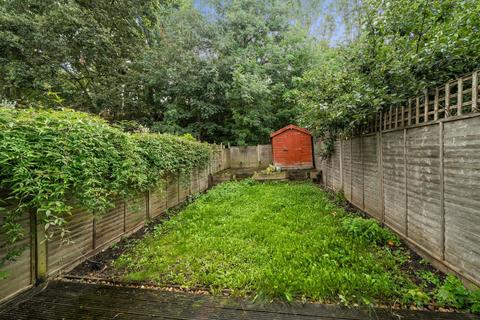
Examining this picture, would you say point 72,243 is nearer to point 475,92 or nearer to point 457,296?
point 457,296

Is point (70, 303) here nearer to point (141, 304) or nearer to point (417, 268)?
point (141, 304)

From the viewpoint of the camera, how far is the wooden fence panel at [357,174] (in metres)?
4.79

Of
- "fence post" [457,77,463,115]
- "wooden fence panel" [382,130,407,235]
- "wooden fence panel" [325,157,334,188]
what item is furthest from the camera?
"wooden fence panel" [325,157,334,188]

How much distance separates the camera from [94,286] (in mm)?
2504

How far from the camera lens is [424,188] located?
8.95 feet

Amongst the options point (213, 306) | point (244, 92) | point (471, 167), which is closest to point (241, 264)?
point (213, 306)

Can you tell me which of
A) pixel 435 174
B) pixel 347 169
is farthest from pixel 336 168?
pixel 435 174

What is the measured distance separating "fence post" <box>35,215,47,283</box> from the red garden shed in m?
9.78

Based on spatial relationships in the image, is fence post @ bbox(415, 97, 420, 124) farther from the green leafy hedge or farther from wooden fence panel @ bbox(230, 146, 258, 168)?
wooden fence panel @ bbox(230, 146, 258, 168)

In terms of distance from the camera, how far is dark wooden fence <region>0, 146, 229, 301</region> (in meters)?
→ 2.22

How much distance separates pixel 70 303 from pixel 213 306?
1.48m

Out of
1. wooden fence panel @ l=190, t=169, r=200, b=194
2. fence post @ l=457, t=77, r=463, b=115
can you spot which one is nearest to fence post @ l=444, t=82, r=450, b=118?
fence post @ l=457, t=77, r=463, b=115

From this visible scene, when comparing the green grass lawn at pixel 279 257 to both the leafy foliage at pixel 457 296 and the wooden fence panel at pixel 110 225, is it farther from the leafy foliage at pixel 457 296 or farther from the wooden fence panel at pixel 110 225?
the wooden fence panel at pixel 110 225

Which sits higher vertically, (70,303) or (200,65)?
(200,65)
